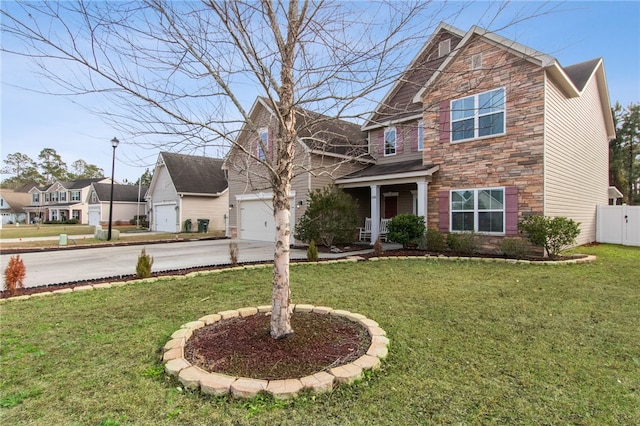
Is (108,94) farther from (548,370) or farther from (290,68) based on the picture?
(548,370)

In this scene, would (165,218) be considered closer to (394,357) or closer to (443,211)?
(443,211)

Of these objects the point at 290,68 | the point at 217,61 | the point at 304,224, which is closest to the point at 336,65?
the point at 290,68

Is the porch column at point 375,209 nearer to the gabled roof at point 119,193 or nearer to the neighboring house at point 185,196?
the neighboring house at point 185,196

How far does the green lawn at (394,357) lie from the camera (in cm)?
230

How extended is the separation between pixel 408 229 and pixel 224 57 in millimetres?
9100

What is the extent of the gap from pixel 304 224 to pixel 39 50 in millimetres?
9861

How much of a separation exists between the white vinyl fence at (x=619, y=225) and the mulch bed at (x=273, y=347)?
14724mm

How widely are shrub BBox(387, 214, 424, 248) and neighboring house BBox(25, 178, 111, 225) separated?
42249 millimetres

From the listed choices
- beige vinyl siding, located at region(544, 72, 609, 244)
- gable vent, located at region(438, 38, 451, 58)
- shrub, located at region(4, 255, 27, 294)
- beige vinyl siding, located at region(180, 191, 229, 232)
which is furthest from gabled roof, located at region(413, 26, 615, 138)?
beige vinyl siding, located at region(180, 191, 229, 232)

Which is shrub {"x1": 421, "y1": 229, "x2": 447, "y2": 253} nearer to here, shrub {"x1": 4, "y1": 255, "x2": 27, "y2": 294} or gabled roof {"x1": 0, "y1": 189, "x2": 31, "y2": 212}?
shrub {"x1": 4, "y1": 255, "x2": 27, "y2": 294}

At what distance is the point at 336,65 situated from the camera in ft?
11.1

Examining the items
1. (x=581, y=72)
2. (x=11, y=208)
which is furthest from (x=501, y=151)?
(x=11, y=208)

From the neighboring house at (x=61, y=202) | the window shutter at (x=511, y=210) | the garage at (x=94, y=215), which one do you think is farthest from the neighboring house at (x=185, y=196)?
the neighboring house at (x=61, y=202)

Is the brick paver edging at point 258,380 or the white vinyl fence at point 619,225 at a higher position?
the white vinyl fence at point 619,225
